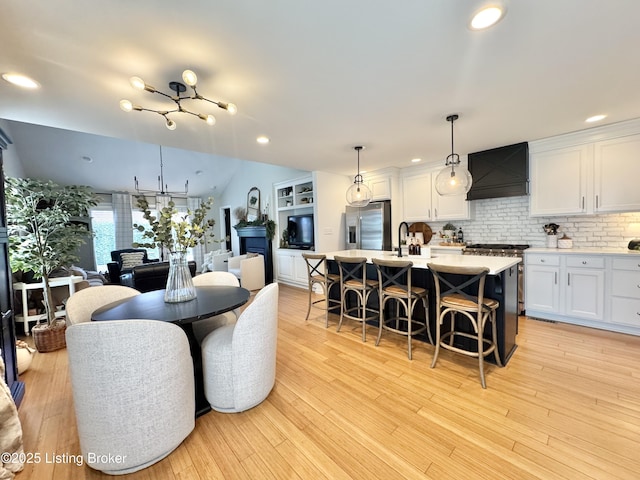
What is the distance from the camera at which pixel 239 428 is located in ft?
5.60

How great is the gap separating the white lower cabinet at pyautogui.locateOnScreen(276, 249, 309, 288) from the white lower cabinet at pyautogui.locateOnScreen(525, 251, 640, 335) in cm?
384

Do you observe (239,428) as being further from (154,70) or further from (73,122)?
(73,122)

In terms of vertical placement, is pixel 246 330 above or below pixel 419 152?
below

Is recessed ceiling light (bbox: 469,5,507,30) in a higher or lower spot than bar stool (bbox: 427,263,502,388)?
higher

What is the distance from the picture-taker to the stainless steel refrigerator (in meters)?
4.90

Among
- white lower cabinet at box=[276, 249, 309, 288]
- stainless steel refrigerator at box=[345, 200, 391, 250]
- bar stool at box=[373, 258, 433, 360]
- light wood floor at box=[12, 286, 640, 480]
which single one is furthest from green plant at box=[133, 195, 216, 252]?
white lower cabinet at box=[276, 249, 309, 288]

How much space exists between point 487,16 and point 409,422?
2432mm

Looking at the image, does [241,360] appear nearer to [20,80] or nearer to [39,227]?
[20,80]

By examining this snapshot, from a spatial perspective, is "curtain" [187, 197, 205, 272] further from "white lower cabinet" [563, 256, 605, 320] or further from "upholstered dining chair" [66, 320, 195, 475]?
"white lower cabinet" [563, 256, 605, 320]

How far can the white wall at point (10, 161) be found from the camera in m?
4.29

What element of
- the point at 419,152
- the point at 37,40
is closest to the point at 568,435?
the point at 419,152

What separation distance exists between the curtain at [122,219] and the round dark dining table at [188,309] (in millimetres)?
6199

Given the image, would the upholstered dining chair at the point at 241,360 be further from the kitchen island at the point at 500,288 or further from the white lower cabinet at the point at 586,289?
the white lower cabinet at the point at 586,289

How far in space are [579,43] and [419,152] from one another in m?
2.36
